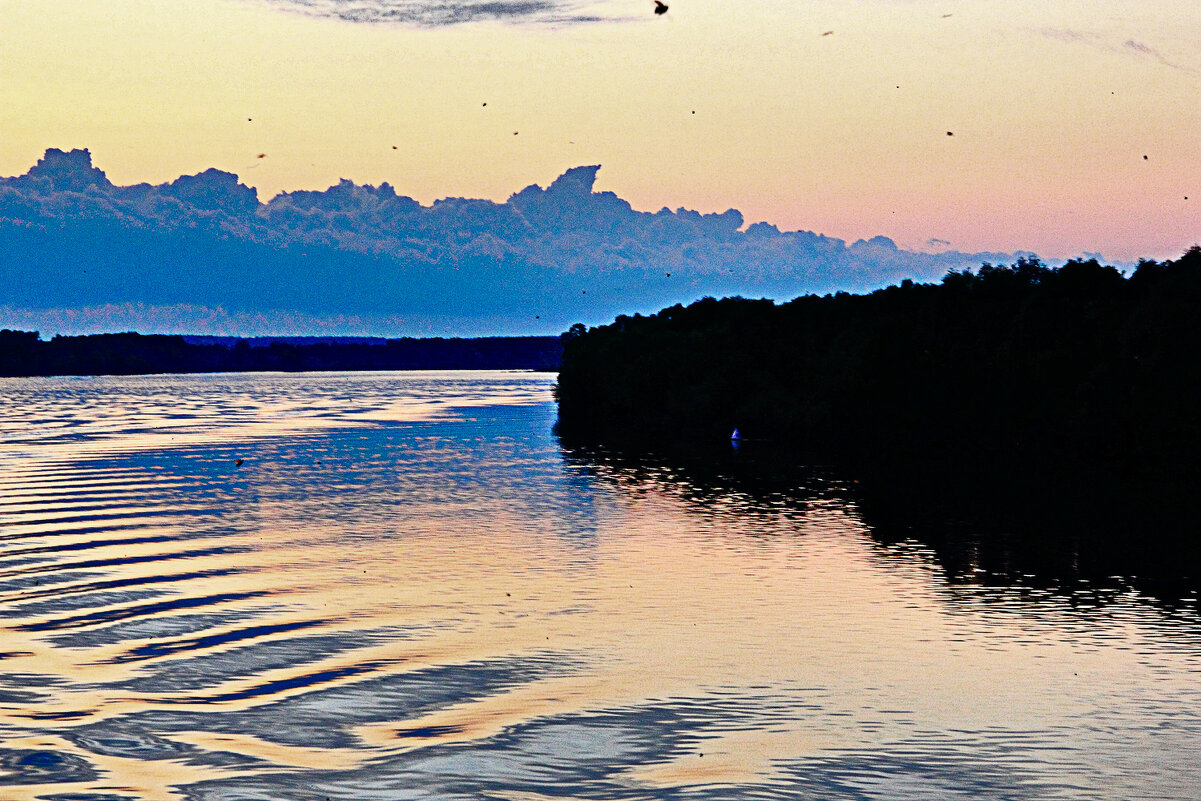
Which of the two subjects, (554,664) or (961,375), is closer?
(554,664)

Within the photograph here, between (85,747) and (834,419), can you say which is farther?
(834,419)

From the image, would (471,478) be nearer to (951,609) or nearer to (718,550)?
(718,550)

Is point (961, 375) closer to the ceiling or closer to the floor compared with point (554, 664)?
closer to the ceiling

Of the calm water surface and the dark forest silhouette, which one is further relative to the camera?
the dark forest silhouette

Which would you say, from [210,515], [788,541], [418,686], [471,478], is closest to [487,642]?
[418,686]

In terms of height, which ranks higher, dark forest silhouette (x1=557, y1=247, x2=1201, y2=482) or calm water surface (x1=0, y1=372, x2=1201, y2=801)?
dark forest silhouette (x1=557, y1=247, x2=1201, y2=482)

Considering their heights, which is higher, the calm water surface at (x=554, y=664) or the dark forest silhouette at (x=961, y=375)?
the dark forest silhouette at (x=961, y=375)

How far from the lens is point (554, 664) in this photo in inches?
1093

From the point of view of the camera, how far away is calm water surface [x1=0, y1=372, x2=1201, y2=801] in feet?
66.6

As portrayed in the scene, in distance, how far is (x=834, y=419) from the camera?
101 meters

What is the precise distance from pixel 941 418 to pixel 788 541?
4810cm

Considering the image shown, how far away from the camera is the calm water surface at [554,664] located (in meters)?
20.3

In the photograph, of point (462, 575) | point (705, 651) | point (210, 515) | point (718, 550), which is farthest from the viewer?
point (210, 515)

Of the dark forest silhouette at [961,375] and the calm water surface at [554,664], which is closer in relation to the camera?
the calm water surface at [554,664]
